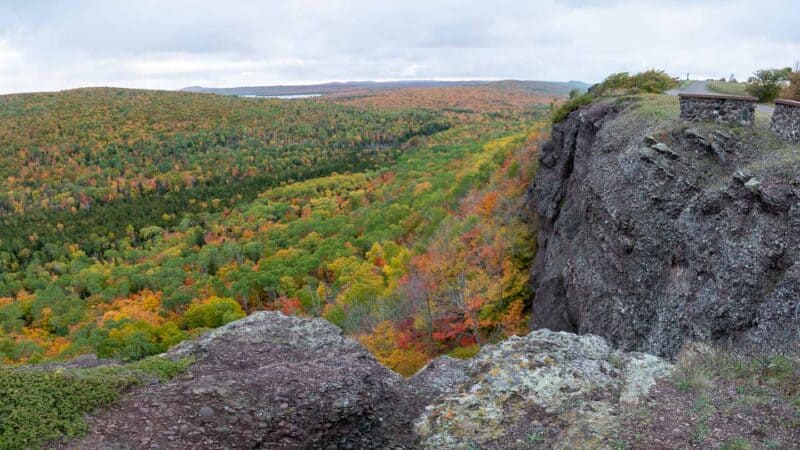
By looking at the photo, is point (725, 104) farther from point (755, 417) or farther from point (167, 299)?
point (167, 299)

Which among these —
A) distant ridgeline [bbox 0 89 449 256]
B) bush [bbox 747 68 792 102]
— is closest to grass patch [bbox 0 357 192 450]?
bush [bbox 747 68 792 102]

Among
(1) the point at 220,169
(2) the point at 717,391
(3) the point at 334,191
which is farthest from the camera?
(1) the point at 220,169

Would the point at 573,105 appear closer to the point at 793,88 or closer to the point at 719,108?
the point at 793,88

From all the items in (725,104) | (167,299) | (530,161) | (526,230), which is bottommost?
(167,299)

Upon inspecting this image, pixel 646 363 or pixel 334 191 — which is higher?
pixel 646 363

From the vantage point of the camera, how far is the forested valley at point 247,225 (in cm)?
3628

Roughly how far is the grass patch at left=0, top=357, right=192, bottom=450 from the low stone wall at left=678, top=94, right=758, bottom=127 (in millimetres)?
19042

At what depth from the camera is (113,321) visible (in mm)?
57812

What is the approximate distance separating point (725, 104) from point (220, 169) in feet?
459

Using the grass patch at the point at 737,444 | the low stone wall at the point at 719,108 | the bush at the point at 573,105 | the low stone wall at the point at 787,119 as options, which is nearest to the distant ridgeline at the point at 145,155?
the bush at the point at 573,105

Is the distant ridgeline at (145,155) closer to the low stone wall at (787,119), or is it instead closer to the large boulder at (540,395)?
the large boulder at (540,395)

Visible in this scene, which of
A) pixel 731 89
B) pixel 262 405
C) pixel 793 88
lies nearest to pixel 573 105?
pixel 731 89

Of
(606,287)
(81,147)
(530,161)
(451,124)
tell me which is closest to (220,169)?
(81,147)

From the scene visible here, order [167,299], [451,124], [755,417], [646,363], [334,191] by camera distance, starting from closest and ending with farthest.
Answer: [755,417], [646,363], [167,299], [334,191], [451,124]
